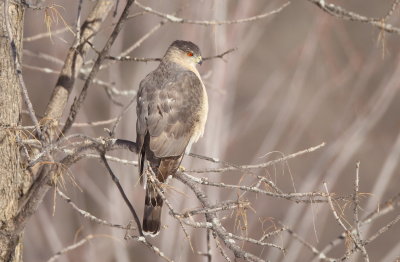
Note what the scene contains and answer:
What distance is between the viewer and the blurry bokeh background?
447 centimetres

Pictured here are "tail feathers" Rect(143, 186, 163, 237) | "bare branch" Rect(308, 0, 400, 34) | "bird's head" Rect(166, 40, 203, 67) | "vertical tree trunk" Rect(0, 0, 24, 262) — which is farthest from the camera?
"bird's head" Rect(166, 40, 203, 67)

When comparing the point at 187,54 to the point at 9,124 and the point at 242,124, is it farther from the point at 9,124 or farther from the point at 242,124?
the point at 9,124

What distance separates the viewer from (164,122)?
355 centimetres

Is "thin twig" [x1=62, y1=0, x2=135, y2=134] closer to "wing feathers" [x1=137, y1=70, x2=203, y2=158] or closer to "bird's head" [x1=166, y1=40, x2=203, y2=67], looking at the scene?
"wing feathers" [x1=137, y1=70, x2=203, y2=158]

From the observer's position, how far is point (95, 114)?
960cm

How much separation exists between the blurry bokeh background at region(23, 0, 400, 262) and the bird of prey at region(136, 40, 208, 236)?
0.64 ft

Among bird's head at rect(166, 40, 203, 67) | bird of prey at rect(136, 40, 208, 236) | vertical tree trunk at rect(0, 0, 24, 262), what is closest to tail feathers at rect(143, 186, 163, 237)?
bird of prey at rect(136, 40, 208, 236)

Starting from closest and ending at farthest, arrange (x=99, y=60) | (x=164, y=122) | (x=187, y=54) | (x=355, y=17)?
(x=355, y=17) < (x=99, y=60) < (x=164, y=122) < (x=187, y=54)

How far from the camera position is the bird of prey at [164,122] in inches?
135

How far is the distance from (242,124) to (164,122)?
219cm

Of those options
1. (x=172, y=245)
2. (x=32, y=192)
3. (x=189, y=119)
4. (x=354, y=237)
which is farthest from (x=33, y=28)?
(x=354, y=237)

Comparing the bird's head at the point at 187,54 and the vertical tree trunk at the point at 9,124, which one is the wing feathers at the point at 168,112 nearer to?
the bird's head at the point at 187,54

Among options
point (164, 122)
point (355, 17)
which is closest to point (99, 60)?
point (164, 122)

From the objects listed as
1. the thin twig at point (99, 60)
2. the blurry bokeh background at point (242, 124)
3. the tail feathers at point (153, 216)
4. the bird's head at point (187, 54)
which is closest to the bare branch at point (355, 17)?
the blurry bokeh background at point (242, 124)
